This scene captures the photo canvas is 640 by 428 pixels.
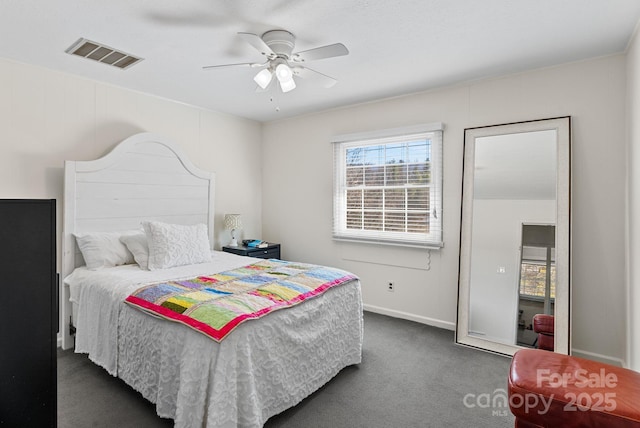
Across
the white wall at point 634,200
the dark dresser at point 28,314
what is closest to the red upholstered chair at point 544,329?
the white wall at point 634,200

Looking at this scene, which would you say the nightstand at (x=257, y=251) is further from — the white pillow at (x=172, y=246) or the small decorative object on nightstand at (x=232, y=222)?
the white pillow at (x=172, y=246)

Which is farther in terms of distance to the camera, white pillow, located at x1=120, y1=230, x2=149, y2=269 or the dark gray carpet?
white pillow, located at x1=120, y1=230, x2=149, y2=269

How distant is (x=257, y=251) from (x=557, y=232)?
3174 mm

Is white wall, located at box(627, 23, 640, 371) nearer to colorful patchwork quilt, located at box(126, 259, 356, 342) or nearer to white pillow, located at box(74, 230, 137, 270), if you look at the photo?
colorful patchwork quilt, located at box(126, 259, 356, 342)

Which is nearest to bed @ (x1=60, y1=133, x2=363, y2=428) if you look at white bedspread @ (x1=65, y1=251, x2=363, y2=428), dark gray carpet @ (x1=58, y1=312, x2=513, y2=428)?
white bedspread @ (x1=65, y1=251, x2=363, y2=428)

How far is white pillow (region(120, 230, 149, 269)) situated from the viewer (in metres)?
3.03

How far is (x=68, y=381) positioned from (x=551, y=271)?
388cm

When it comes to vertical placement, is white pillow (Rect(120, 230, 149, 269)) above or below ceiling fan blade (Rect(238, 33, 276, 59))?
below

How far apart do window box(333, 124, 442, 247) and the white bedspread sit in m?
1.33

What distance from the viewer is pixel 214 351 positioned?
1.69 meters

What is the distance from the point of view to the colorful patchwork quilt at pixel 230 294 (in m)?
1.83

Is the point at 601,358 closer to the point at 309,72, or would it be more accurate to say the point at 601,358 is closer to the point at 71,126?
the point at 309,72

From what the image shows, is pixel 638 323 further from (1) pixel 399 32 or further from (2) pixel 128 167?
(2) pixel 128 167

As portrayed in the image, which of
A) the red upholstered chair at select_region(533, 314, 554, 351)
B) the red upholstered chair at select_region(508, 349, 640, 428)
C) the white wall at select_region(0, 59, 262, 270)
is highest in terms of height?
the white wall at select_region(0, 59, 262, 270)
